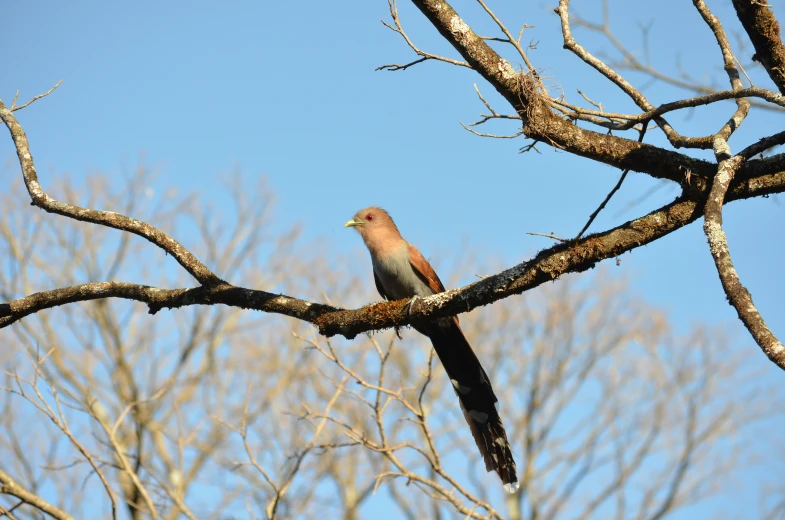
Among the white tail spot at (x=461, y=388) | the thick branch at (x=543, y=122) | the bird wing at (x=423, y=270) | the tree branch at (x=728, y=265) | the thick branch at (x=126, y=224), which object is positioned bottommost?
the tree branch at (x=728, y=265)

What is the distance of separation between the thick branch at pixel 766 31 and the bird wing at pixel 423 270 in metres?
2.91

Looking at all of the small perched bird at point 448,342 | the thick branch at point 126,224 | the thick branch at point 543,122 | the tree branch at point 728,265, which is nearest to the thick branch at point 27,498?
the thick branch at point 126,224

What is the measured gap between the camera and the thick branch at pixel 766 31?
3.31 metres

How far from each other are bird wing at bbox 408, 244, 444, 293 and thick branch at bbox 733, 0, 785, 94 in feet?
9.54

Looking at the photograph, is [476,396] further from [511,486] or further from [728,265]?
[728,265]

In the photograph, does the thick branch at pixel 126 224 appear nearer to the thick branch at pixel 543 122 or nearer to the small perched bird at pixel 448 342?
the small perched bird at pixel 448 342

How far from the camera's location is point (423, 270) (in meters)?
5.65

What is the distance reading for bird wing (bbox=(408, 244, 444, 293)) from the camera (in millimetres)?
5641

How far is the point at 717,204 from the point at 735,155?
42 centimetres

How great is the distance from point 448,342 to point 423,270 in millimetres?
705

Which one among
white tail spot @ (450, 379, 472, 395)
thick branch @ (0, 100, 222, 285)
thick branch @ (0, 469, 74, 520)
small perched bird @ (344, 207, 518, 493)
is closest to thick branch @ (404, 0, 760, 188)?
small perched bird @ (344, 207, 518, 493)

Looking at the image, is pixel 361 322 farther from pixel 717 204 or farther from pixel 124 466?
pixel 124 466

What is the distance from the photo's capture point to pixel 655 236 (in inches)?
135

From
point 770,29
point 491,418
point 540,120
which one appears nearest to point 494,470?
point 491,418
